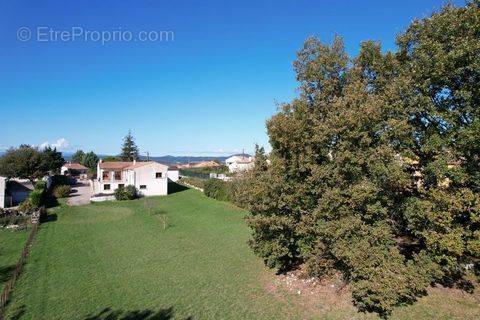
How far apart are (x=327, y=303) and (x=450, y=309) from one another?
16.6 ft

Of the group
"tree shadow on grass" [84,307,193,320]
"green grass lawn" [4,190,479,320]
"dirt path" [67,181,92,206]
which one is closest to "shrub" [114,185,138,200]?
"dirt path" [67,181,92,206]

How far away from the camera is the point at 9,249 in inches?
1017

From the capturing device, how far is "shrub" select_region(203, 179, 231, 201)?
47250mm

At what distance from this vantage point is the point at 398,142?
15617 millimetres

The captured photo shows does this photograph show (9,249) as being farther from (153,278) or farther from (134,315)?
(134,315)

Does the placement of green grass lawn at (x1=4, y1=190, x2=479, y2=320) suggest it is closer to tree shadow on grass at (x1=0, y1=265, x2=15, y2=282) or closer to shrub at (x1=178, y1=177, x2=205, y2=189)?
tree shadow on grass at (x1=0, y1=265, x2=15, y2=282)

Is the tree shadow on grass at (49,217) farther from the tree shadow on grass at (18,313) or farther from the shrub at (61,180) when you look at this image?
the shrub at (61,180)

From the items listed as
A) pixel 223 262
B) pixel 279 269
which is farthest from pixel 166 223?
pixel 279 269

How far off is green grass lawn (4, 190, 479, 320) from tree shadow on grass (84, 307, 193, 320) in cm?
5

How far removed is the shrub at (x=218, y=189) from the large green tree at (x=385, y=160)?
1167 inches

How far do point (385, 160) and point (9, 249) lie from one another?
2703 cm

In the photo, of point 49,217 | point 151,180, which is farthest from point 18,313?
point 151,180

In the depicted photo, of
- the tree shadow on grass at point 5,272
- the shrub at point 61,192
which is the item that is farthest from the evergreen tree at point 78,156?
the tree shadow on grass at point 5,272

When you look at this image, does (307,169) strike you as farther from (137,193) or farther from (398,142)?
(137,193)
